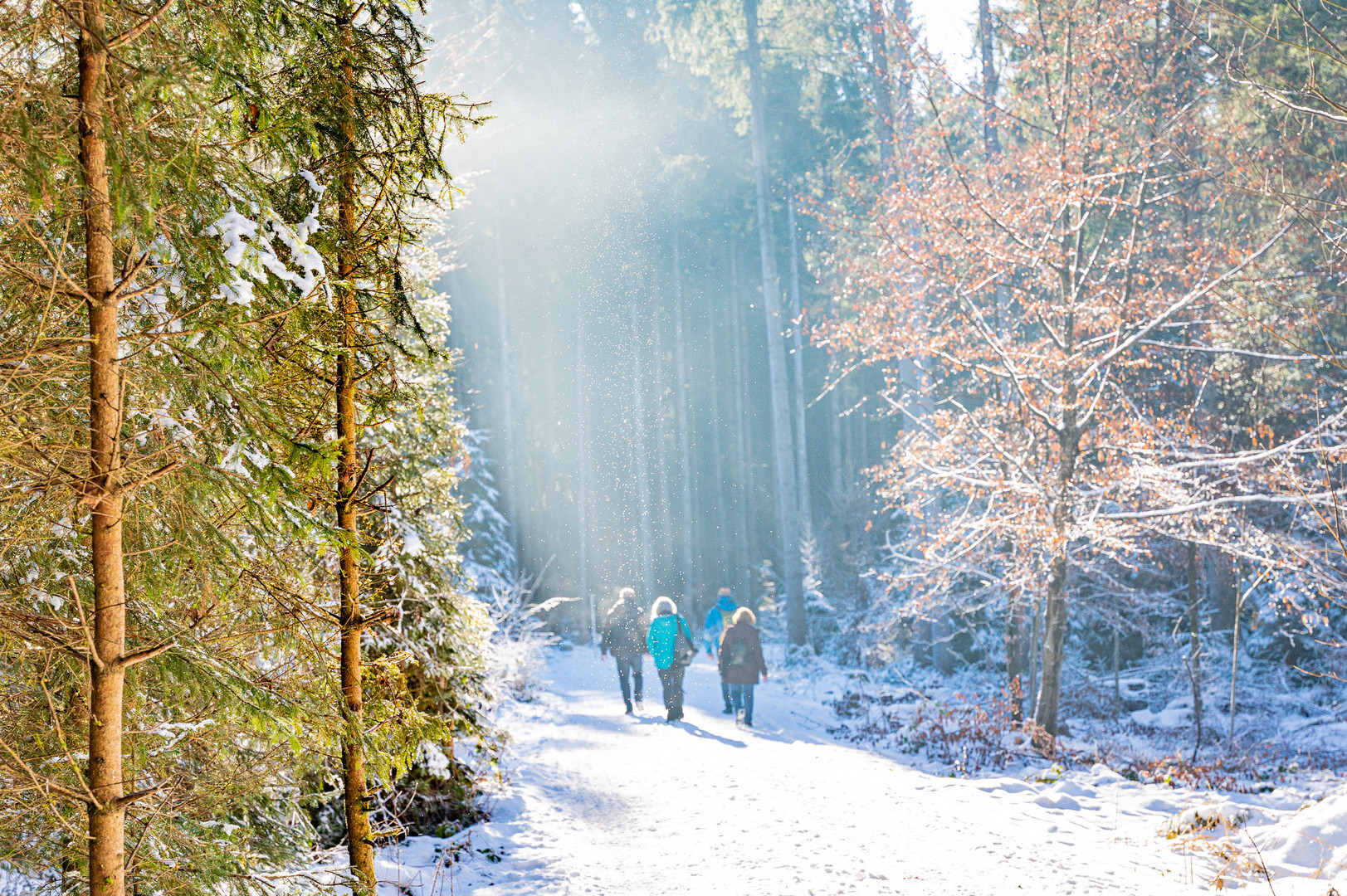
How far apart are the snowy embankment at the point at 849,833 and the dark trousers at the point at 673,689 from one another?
1810mm

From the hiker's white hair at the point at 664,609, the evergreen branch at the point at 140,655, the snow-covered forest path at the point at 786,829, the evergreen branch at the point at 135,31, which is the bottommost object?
the snow-covered forest path at the point at 786,829

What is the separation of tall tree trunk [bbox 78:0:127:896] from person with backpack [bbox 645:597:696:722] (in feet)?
32.1

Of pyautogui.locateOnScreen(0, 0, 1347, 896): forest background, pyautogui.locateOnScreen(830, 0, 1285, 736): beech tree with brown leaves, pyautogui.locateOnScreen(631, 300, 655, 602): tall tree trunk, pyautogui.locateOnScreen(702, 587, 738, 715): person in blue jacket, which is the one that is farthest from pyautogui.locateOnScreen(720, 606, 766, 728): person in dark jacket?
pyautogui.locateOnScreen(631, 300, 655, 602): tall tree trunk

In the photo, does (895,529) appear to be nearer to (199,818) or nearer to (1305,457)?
(1305,457)

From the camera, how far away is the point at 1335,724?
1241cm

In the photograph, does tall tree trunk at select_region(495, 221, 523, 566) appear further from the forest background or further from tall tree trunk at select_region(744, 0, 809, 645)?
tall tree trunk at select_region(744, 0, 809, 645)

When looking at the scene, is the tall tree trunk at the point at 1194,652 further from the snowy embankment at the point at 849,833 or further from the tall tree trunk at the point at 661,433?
the tall tree trunk at the point at 661,433

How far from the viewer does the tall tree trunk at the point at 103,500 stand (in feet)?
8.12

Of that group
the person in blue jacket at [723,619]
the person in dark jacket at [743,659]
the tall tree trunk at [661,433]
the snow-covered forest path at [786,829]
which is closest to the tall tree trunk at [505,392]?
the tall tree trunk at [661,433]

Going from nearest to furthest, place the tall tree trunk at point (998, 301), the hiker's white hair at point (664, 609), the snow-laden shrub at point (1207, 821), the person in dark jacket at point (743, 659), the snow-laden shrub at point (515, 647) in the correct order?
the snow-laden shrub at point (1207, 821) < the snow-laden shrub at point (515, 647) < the person in dark jacket at point (743, 659) < the hiker's white hair at point (664, 609) < the tall tree trunk at point (998, 301)

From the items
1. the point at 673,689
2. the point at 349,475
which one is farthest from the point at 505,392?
the point at 349,475

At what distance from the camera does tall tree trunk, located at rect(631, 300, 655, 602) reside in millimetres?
28197

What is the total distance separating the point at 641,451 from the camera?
28.9 meters

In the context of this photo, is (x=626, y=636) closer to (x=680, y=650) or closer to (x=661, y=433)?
(x=680, y=650)
